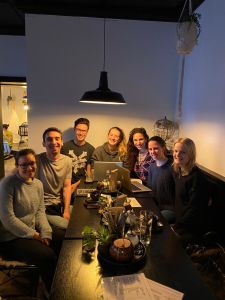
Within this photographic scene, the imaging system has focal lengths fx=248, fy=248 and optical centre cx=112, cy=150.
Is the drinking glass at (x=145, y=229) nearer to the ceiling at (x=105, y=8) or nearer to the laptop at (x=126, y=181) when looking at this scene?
→ the laptop at (x=126, y=181)

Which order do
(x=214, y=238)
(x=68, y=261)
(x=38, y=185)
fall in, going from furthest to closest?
(x=214, y=238) < (x=38, y=185) < (x=68, y=261)

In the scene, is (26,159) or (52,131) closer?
(26,159)

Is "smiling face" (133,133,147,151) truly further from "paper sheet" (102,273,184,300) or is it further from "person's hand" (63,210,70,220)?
"paper sheet" (102,273,184,300)

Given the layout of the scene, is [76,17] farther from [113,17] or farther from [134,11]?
[134,11]

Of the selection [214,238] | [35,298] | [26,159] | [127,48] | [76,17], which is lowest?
[35,298]

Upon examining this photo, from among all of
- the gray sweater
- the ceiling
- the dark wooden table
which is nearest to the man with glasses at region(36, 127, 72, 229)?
the gray sweater

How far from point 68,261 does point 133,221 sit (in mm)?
433

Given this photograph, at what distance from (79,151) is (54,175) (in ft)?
2.49

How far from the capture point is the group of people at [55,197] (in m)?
1.70

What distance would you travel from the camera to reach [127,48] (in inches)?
131

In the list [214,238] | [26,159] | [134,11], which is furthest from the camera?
[134,11]

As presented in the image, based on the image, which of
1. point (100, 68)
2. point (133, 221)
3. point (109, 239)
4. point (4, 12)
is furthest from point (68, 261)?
point (4, 12)

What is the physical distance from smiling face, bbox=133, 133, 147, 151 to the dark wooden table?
1550 mm

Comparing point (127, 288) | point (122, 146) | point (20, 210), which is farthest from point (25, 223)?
point (122, 146)
